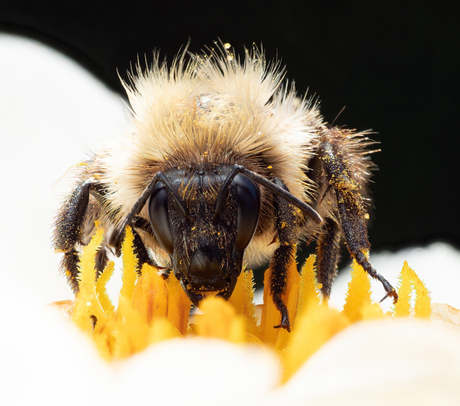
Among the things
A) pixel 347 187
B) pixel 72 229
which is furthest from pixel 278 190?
pixel 72 229

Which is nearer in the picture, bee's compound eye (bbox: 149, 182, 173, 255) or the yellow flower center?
the yellow flower center

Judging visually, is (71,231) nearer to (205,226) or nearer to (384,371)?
(205,226)

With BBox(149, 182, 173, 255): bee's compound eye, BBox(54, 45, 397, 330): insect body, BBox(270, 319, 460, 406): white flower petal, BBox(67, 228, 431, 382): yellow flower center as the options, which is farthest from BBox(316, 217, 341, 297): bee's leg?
BBox(270, 319, 460, 406): white flower petal

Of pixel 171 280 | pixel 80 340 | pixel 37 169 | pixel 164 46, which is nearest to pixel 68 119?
pixel 37 169

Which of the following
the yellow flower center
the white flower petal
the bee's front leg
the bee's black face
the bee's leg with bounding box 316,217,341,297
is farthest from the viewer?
the bee's leg with bounding box 316,217,341,297

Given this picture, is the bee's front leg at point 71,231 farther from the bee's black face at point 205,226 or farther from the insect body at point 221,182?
the bee's black face at point 205,226

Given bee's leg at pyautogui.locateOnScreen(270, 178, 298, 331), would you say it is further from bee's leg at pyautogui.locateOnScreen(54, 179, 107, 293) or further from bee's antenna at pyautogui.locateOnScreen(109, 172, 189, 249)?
bee's leg at pyautogui.locateOnScreen(54, 179, 107, 293)

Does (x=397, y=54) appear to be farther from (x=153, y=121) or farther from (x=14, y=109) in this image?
(x=14, y=109)
